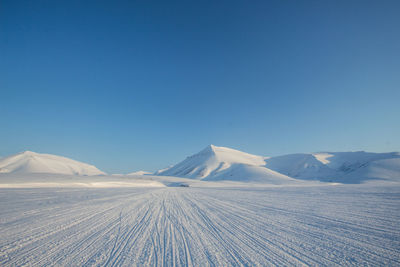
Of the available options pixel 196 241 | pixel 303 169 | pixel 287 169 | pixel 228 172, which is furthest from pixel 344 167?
pixel 196 241

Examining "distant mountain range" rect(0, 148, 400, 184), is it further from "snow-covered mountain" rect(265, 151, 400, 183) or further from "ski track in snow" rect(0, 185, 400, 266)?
"ski track in snow" rect(0, 185, 400, 266)

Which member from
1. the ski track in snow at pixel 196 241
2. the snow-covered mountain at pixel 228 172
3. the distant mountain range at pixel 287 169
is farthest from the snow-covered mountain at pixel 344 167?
the ski track in snow at pixel 196 241

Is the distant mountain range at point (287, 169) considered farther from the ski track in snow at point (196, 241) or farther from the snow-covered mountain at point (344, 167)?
the ski track in snow at point (196, 241)

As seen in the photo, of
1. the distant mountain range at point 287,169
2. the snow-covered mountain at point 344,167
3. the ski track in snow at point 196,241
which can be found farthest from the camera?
the distant mountain range at point 287,169

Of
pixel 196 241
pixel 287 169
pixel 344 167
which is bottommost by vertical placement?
pixel 196 241

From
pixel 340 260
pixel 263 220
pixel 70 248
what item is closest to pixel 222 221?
pixel 263 220

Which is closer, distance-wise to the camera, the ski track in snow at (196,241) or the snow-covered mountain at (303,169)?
the ski track in snow at (196,241)

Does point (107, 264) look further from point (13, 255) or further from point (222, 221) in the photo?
point (222, 221)

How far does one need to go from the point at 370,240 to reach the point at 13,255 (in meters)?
9.08

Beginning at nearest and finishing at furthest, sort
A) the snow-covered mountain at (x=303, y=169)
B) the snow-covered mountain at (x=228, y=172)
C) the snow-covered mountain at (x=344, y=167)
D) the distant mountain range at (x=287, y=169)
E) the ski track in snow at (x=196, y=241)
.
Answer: the ski track in snow at (x=196, y=241), the snow-covered mountain at (x=344, y=167), the snow-covered mountain at (x=303, y=169), the distant mountain range at (x=287, y=169), the snow-covered mountain at (x=228, y=172)

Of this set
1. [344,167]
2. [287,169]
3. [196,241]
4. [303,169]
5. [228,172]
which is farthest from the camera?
[287,169]

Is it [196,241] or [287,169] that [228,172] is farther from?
[196,241]

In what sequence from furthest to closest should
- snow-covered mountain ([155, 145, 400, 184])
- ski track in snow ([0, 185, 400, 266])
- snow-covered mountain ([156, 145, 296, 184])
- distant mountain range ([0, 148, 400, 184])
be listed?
1. snow-covered mountain ([156, 145, 296, 184])
2. distant mountain range ([0, 148, 400, 184])
3. snow-covered mountain ([155, 145, 400, 184])
4. ski track in snow ([0, 185, 400, 266])

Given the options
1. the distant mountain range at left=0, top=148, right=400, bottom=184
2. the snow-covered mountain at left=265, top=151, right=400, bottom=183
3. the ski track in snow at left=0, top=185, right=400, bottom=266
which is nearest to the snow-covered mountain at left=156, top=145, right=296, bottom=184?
the distant mountain range at left=0, top=148, right=400, bottom=184
